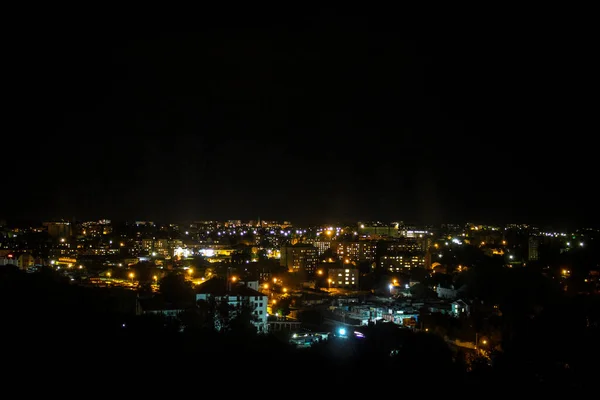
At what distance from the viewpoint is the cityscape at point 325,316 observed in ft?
14.4

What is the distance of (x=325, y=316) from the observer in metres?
8.29

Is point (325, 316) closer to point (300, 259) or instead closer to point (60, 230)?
point (300, 259)

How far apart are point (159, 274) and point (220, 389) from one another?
28.4 ft

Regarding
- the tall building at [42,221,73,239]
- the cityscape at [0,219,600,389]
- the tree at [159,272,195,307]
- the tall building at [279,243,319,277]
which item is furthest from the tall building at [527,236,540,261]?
the tall building at [42,221,73,239]

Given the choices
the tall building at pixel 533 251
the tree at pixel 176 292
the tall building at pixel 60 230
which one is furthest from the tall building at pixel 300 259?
the tall building at pixel 60 230

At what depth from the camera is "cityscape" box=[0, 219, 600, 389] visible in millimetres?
4375

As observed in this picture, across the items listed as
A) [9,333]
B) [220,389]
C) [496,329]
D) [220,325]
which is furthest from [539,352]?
[9,333]

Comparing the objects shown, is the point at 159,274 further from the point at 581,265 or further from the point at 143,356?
the point at 581,265

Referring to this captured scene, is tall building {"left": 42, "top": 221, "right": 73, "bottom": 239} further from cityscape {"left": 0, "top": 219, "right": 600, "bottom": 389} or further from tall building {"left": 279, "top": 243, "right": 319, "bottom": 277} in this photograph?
tall building {"left": 279, "top": 243, "right": 319, "bottom": 277}

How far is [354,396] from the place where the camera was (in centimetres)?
379

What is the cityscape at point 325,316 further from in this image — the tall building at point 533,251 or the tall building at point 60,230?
the tall building at point 60,230

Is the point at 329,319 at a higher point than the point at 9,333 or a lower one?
lower

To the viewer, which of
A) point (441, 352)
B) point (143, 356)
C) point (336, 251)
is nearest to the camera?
point (143, 356)

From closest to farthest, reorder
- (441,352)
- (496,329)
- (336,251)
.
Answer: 1. (441,352)
2. (496,329)
3. (336,251)
